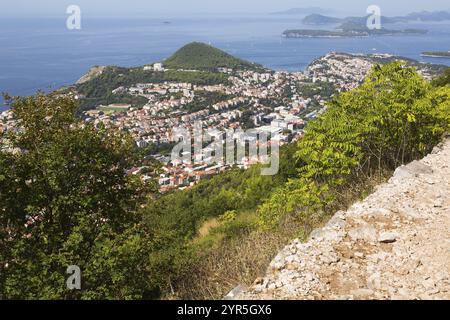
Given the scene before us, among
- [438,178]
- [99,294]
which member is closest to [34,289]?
[99,294]

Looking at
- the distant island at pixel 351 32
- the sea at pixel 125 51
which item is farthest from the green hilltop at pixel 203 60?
the distant island at pixel 351 32

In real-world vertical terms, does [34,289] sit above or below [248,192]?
above

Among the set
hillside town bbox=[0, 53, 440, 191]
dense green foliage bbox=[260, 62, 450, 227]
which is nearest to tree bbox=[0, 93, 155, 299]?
dense green foliage bbox=[260, 62, 450, 227]

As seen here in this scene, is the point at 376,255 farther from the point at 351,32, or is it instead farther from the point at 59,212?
the point at 351,32

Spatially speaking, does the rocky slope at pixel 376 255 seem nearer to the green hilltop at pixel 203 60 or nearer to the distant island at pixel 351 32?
the green hilltop at pixel 203 60

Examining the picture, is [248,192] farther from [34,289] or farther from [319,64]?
[319,64]
